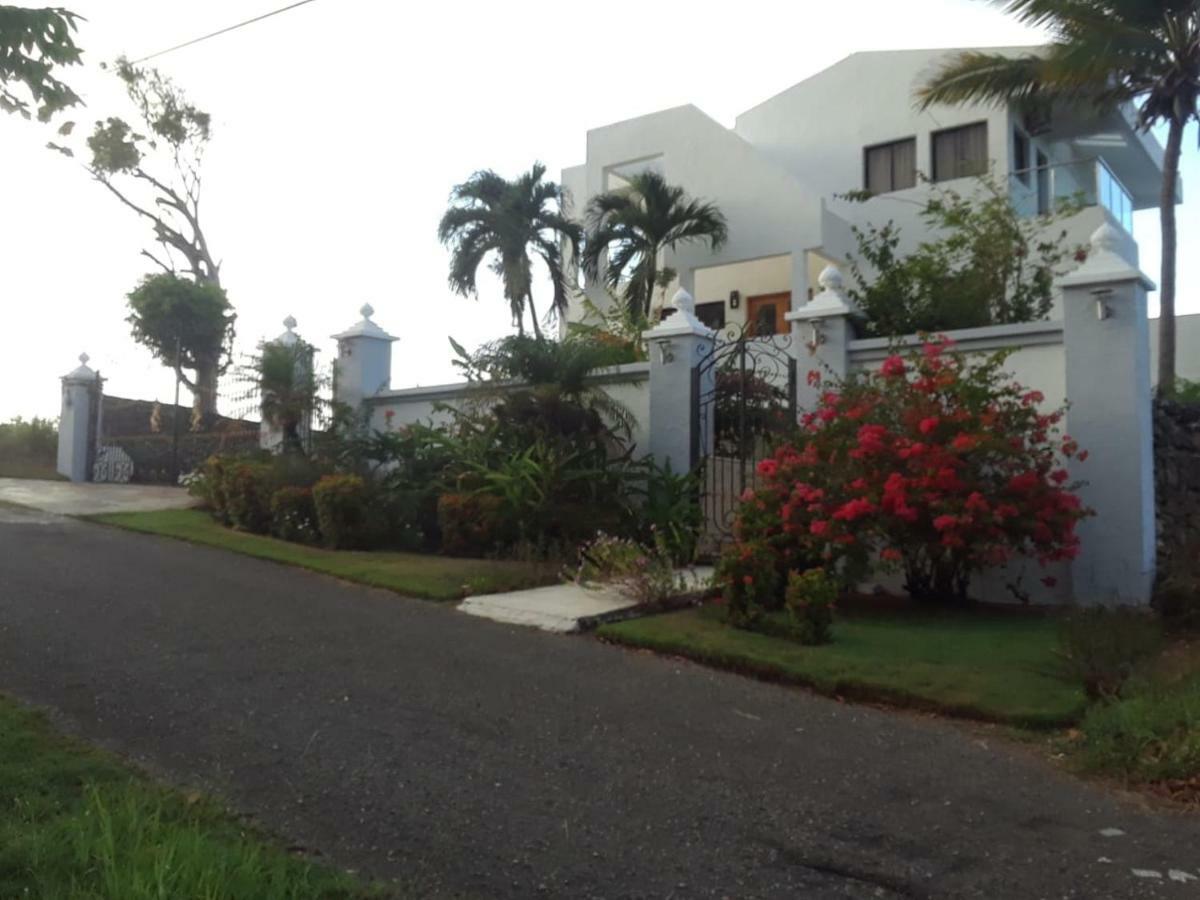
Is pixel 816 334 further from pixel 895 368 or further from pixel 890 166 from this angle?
pixel 890 166

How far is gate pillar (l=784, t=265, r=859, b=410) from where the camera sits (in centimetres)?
1104

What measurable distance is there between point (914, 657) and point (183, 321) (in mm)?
22591

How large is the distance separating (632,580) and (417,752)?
4078 mm

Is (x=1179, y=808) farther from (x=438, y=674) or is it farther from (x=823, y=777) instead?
A: (x=438, y=674)

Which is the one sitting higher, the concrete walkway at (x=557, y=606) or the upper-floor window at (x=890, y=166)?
the upper-floor window at (x=890, y=166)

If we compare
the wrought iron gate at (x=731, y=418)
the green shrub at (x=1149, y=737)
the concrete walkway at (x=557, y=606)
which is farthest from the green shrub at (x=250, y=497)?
the green shrub at (x=1149, y=737)

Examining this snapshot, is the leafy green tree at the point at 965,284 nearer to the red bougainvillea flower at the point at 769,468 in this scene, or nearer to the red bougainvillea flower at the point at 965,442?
the red bougainvillea flower at the point at 769,468

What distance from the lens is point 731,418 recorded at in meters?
12.5

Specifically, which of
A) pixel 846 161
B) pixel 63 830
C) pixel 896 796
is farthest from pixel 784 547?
pixel 846 161

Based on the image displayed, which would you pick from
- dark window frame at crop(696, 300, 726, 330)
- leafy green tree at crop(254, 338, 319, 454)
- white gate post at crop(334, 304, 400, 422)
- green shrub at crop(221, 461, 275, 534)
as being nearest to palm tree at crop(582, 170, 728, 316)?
dark window frame at crop(696, 300, 726, 330)

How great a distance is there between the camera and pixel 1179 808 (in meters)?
5.12

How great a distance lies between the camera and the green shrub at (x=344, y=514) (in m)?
12.1

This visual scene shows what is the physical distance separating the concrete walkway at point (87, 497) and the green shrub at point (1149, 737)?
12.9 metres

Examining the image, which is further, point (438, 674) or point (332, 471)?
point (332, 471)
